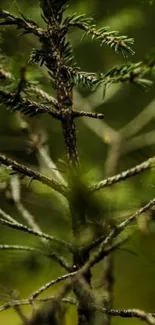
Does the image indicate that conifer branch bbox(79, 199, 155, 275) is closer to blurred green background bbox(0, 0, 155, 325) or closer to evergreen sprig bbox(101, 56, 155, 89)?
blurred green background bbox(0, 0, 155, 325)

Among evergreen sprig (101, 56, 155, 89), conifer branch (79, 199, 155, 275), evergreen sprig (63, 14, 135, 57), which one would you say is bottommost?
conifer branch (79, 199, 155, 275)

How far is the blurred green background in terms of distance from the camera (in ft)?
1.48

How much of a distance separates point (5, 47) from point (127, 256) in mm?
893

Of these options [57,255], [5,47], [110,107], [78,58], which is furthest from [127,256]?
[57,255]

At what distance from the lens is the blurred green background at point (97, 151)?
45cm

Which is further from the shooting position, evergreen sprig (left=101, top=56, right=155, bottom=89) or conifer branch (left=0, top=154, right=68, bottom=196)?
conifer branch (left=0, top=154, right=68, bottom=196)

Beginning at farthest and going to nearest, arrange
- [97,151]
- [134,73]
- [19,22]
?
1. [97,151]
2. [19,22]
3. [134,73]

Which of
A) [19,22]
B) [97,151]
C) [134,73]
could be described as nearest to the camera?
[134,73]

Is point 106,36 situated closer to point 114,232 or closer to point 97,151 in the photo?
point 114,232

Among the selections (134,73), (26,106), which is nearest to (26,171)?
(26,106)

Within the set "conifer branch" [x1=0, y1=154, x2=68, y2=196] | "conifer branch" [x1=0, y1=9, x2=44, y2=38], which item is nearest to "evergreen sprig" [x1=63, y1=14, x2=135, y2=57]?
"conifer branch" [x1=0, y1=9, x2=44, y2=38]

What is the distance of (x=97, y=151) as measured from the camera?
1.68m

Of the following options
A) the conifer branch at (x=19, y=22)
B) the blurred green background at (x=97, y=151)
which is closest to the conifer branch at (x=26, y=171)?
the blurred green background at (x=97, y=151)

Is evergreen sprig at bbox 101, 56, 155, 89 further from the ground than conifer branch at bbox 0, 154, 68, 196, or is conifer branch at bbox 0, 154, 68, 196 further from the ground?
evergreen sprig at bbox 101, 56, 155, 89
